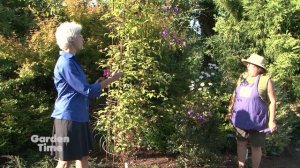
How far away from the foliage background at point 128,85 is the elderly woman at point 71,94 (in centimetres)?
117

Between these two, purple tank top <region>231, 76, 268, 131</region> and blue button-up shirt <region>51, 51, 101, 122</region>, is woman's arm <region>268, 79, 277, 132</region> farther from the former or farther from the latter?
blue button-up shirt <region>51, 51, 101, 122</region>

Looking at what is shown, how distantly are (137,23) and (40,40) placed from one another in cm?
151

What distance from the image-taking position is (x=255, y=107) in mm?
5164

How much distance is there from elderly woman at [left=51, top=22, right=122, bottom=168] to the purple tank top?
1812 mm

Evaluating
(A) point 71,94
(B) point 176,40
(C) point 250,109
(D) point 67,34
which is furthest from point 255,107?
(D) point 67,34

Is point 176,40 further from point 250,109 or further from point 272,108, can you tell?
point 272,108

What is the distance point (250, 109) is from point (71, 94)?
2222 mm

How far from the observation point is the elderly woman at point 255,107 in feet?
16.8

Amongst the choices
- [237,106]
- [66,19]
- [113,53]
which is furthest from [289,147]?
[66,19]

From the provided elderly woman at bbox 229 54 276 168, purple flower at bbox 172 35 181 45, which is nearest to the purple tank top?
elderly woman at bbox 229 54 276 168

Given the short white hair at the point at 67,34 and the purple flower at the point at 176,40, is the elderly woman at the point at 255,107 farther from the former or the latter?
the short white hair at the point at 67,34

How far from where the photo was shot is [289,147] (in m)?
7.19

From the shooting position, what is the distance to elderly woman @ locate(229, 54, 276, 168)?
202 inches

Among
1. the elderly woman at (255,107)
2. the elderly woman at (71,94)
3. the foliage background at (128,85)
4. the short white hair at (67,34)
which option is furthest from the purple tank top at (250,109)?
the short white hair at (67,34)
